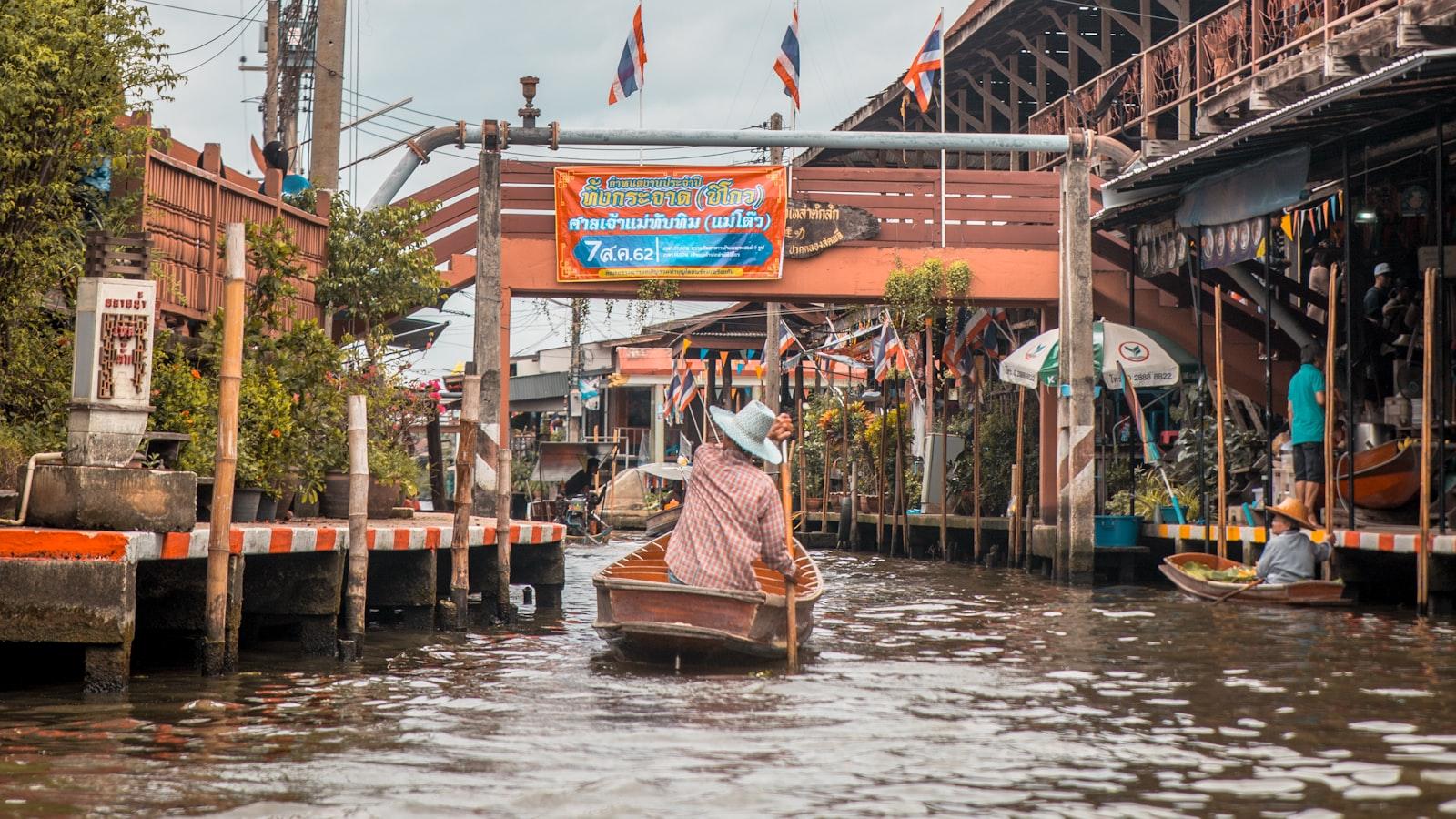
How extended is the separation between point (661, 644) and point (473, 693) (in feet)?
5.35

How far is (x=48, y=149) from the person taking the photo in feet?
33.9

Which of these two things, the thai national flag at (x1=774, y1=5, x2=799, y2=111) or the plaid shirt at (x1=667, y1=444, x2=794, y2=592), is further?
the thai national flag at (x1=774, y1=5, x2=799, y2=111)

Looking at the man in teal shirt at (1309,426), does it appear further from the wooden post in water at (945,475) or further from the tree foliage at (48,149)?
the tree foliage at (48,149)

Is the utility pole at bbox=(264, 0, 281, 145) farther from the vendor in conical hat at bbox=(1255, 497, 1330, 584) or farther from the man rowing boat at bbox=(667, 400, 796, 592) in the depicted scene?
the vendor in conical hat at bbox=(1255, 497, 1330, 584)

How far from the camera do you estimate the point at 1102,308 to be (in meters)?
20.9

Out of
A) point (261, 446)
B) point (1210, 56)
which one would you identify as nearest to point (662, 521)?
point (1210, 56)

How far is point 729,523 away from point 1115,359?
30.7ft

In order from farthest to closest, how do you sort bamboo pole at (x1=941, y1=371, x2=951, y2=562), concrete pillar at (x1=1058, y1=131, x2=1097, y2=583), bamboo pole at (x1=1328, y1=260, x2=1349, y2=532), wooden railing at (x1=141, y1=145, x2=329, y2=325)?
bamboo pole at (x1=941, y1=371, x2=951, y2=562)
concrete pillar at (x1=1058, y1=131, x2=1097, y2=583)
bamboo pole at (x1=1328, y1=260, x2=1349, y2=532)
wooden railing at (x1=141, y1=145, x2=329, y2=325)

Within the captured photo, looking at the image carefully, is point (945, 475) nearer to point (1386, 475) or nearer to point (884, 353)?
point (884, 353)

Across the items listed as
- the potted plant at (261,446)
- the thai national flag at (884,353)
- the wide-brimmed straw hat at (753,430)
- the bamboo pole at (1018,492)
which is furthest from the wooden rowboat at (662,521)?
the wide-brimmed straw hat at (753,430)

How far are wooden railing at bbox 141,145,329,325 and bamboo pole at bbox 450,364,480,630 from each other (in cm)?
182

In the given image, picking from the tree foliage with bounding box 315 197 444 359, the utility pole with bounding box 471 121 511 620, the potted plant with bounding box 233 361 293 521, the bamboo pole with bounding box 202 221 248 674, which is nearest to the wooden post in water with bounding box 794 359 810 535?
the utility pole with bounding box 471 121 511 620

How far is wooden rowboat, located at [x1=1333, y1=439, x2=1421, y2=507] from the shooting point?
14.7m

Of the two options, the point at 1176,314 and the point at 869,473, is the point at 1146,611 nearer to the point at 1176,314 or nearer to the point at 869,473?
the point at 1176,314
